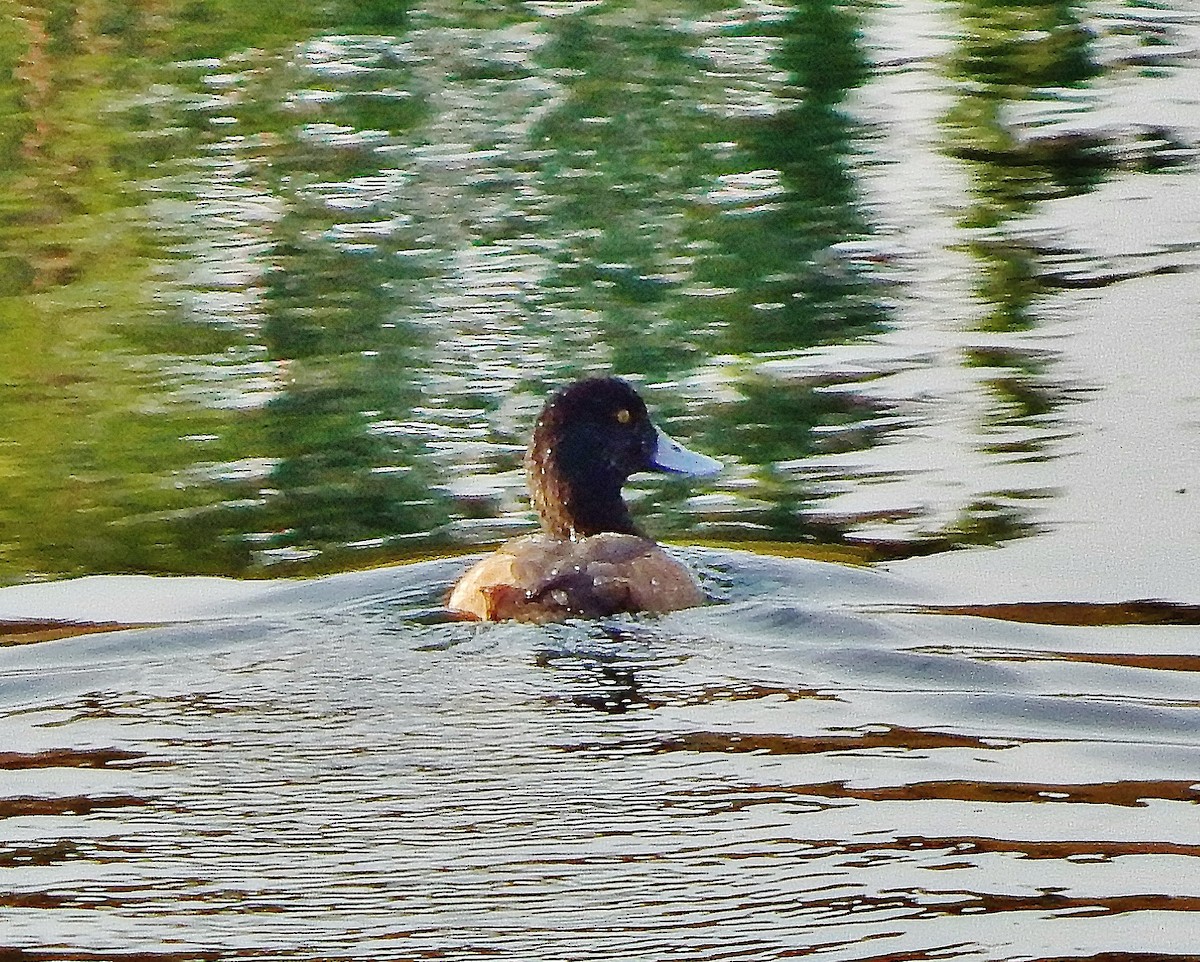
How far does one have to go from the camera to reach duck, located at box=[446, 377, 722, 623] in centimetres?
891

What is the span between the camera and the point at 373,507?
35.5 feet

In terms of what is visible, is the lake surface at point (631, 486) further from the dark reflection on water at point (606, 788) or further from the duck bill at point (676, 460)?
the duck bill at point (676, 460)

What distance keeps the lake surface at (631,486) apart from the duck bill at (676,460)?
293mm

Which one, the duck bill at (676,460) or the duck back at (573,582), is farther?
the duck bill at (676,460)

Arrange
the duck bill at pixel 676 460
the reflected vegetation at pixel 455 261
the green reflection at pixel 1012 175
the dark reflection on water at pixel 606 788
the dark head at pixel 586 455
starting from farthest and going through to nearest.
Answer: the green reflection at pixel 1012 175 → the reflected vegetation at pixel 455 261 → the duck bill at pixel 676 460 → the dark head at pixel 586 455 → the dark reflection on water at pixel 606 788

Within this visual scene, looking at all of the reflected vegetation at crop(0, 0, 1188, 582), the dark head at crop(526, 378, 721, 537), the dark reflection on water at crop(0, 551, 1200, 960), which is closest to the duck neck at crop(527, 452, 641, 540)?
the dark head at crop(526, 378, 721, 537)

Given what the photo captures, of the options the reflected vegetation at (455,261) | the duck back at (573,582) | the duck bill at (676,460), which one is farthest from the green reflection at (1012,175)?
the duck back at (573,582)

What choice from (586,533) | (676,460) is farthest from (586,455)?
(676,460)

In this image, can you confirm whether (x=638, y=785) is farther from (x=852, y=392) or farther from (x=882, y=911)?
(x=852, y=392)

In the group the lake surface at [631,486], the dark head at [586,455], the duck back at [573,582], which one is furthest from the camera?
the dark head at [586,455]

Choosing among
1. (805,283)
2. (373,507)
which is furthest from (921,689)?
(805,283)

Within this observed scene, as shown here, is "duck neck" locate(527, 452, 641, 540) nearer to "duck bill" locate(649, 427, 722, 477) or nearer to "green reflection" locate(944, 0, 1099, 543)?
"duck bill" locate(649, 427, 722, 477)

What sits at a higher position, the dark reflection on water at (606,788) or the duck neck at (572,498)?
the duck neck at (572,498)

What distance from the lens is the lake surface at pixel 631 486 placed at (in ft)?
20.9
